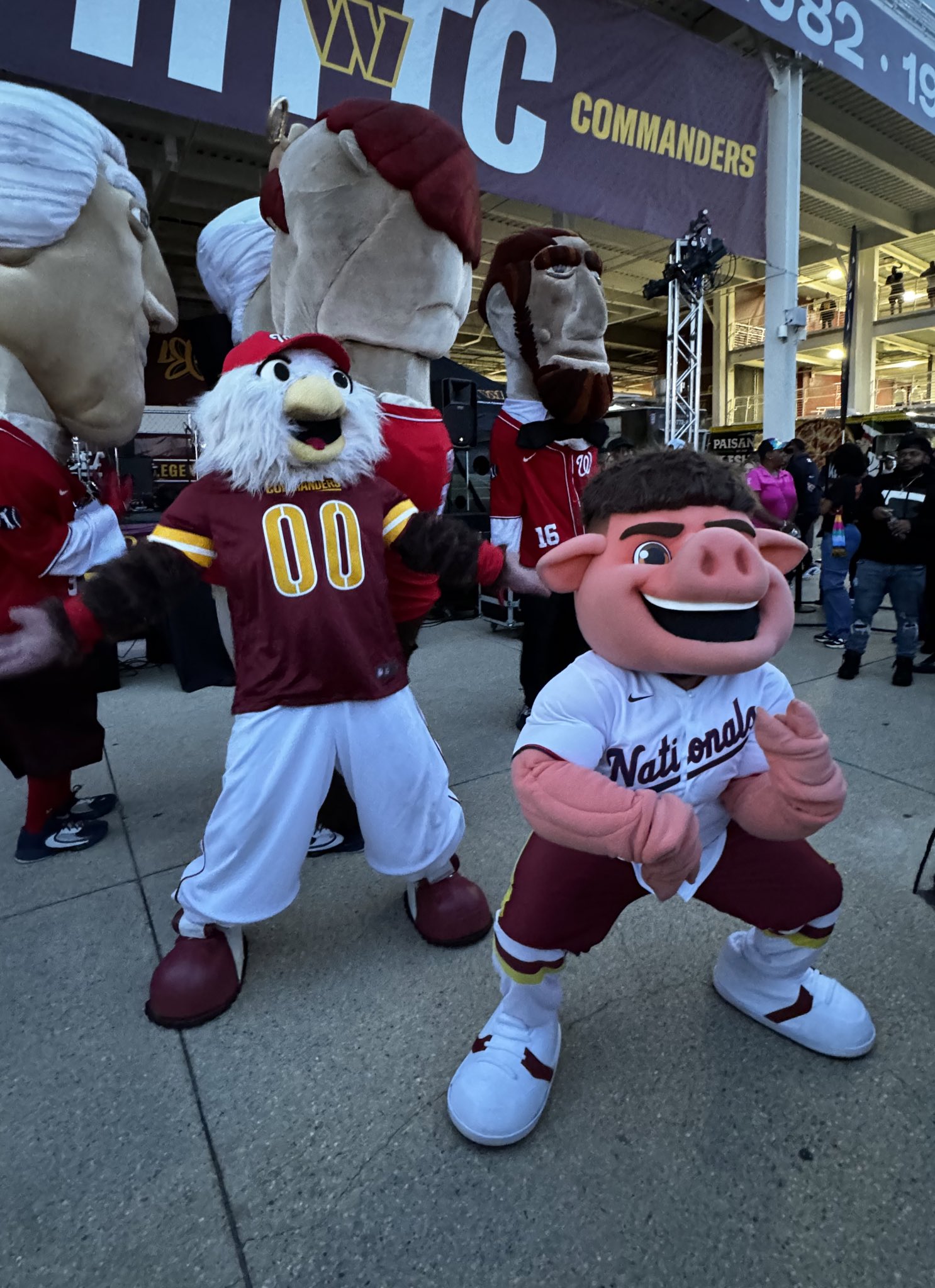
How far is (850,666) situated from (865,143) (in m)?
12.2

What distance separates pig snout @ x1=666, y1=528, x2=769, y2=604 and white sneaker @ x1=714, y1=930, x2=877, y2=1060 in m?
0.97

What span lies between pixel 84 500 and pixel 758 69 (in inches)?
376

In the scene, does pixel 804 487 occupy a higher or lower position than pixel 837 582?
higher

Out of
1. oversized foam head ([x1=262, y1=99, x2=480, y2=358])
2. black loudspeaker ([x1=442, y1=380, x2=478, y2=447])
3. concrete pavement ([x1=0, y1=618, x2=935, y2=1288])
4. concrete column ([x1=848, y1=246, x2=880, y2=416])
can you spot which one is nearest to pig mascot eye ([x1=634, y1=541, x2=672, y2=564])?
concrete pavement ([x1=0, y1=618, x2=935, y2=1288])

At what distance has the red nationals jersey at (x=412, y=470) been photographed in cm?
229

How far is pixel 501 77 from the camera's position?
248 inches

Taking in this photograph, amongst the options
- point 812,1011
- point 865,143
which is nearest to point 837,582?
point 812,1011

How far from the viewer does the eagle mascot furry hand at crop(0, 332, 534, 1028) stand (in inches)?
67.3

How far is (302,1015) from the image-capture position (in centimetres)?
180

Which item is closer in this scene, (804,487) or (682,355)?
(804,487)

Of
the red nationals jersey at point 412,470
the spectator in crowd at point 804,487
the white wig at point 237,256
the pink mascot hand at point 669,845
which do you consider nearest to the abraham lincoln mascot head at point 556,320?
the red nationals jersey at point 412,470

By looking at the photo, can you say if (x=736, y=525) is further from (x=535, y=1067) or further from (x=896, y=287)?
(x=896, y=287)

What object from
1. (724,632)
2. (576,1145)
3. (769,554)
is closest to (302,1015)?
(576,1145)

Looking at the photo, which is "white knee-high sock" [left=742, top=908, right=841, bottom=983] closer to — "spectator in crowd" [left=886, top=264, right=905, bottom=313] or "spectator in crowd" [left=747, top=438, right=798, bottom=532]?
"spectator in crowd" [left=747, top=438, right=798, bottom=532]
